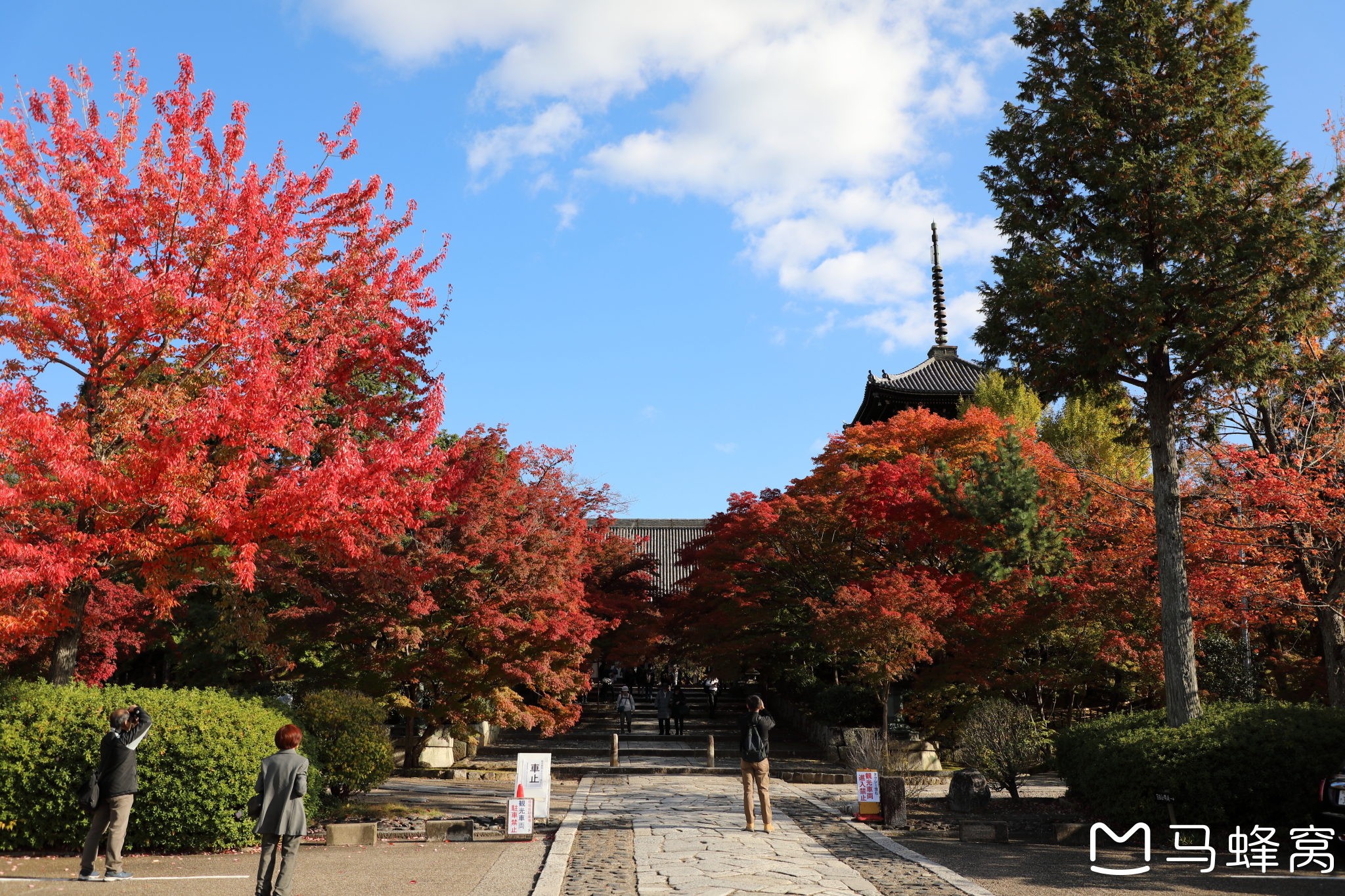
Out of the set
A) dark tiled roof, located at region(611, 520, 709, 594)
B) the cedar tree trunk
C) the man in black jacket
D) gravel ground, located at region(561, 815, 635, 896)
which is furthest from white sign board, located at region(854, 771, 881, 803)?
dark tiled roof, located at region(611, 520, 709, 594)

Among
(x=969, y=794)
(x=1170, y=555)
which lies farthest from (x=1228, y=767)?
(x=969, y=794)

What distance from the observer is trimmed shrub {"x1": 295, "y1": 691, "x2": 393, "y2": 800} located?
36.3ft

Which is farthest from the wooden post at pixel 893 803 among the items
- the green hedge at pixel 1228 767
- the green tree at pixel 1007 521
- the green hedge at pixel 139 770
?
the green hedge at pixel 139 770

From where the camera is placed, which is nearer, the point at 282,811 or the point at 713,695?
the point at 282,811

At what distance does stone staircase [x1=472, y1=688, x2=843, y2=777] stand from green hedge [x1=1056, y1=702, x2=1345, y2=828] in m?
7.38

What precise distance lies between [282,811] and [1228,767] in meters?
9.22

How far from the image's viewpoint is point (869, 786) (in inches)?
444

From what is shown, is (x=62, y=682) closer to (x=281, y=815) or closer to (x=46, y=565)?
(x=46, y=565)

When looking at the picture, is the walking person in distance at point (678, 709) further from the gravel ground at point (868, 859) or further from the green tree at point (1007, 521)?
the gravel ground at point (868, 859)

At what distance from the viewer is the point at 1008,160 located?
13.1m

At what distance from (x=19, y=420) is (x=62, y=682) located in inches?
138

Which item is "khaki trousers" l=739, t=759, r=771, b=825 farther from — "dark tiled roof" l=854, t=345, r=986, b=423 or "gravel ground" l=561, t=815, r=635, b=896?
"dark tiled roof" l=854, t=345, r=986, b=423

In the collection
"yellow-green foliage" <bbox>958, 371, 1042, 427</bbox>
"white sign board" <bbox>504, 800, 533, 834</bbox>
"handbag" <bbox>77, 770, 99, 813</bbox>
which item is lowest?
"white sign board" <bbox>504, 800, 533, 834</bbox>

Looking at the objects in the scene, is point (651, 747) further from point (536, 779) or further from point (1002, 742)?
point (536, 779)
